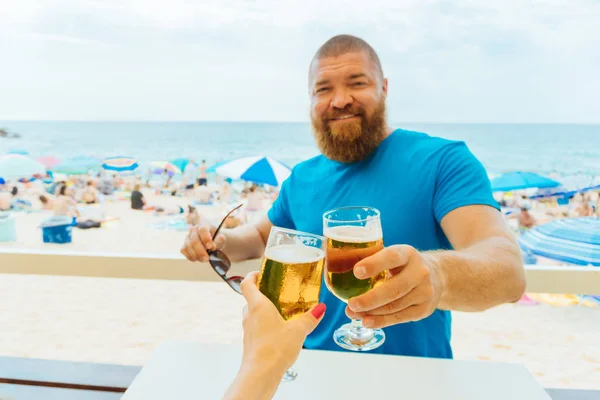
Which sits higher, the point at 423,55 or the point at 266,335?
the point at 423,55

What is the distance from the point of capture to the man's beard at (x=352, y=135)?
64.1 inches

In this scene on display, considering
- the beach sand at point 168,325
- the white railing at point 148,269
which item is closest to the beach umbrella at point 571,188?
the beach sand at point 168,325

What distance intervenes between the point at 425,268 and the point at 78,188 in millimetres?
11005

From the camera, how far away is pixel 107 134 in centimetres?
2189

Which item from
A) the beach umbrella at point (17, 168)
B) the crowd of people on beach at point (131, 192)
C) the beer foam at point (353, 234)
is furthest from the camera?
the crowd of people on beach at point (131, 192)

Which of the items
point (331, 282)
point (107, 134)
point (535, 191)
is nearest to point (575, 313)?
point (535, 191)

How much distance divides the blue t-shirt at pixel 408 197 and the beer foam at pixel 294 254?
0.68 m

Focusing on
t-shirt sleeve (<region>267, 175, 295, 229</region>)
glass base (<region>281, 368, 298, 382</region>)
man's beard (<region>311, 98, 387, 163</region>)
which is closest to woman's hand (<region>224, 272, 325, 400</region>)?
glass base (<region>281, 368, 298, 382</region>)

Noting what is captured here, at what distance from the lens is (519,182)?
5566mm

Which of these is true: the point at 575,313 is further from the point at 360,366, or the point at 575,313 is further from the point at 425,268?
the point at 425,268

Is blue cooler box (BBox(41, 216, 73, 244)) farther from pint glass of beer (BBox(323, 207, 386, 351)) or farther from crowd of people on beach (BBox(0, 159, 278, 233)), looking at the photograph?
pint glass of beer (BBox(323, 207, 386, 351))

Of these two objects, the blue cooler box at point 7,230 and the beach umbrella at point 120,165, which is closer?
the blue cooler box at point 7,230

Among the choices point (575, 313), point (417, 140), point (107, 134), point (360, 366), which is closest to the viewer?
point (360, 366)

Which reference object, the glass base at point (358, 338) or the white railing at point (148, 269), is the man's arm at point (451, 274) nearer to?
the glass base at point (358, 338)
